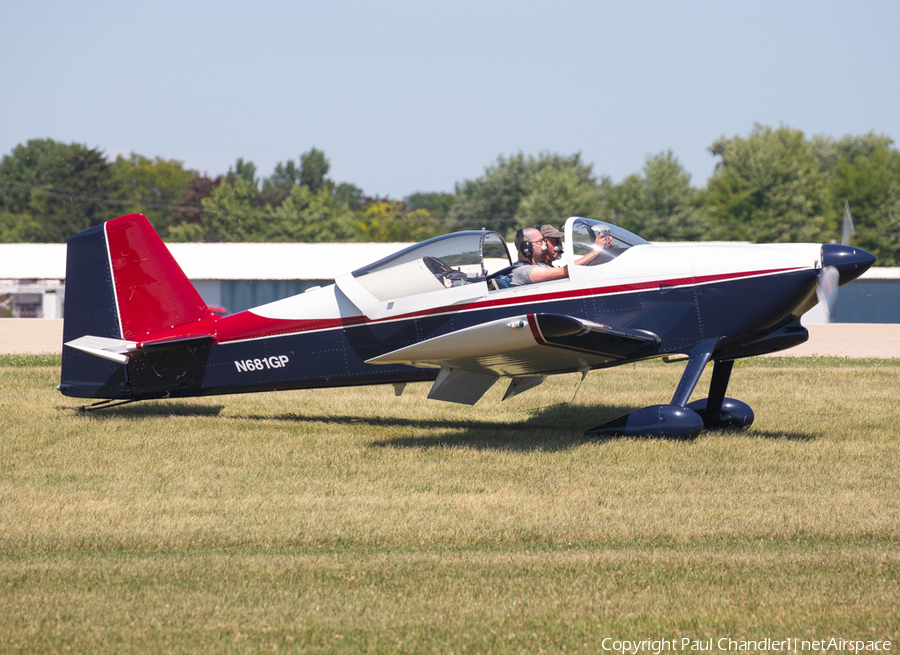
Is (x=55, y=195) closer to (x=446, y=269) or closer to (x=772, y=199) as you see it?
(x=772, y=199)

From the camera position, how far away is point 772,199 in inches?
2445

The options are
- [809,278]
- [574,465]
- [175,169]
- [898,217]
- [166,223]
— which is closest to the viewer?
[574,465]

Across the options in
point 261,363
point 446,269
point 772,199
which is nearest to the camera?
point 446,269

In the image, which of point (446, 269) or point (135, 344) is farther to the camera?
point (135, 344)

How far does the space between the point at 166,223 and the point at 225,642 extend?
9085 centimetres

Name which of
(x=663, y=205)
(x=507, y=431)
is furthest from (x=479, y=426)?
(x=663, y=205)

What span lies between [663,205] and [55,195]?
174ft

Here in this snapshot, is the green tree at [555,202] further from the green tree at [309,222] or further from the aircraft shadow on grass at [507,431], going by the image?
the aircraft shadow on grass at [507,431]

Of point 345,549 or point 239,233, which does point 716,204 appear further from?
point 345,549

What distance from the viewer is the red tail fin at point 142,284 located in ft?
33.3

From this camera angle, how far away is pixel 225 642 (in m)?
3.91

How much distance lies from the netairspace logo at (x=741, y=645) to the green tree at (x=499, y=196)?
72470mm

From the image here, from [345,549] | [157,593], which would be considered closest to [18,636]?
[157,593]

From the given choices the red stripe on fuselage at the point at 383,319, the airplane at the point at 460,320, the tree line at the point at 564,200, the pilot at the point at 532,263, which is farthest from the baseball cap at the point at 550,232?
the tree line at the point at 564,200
